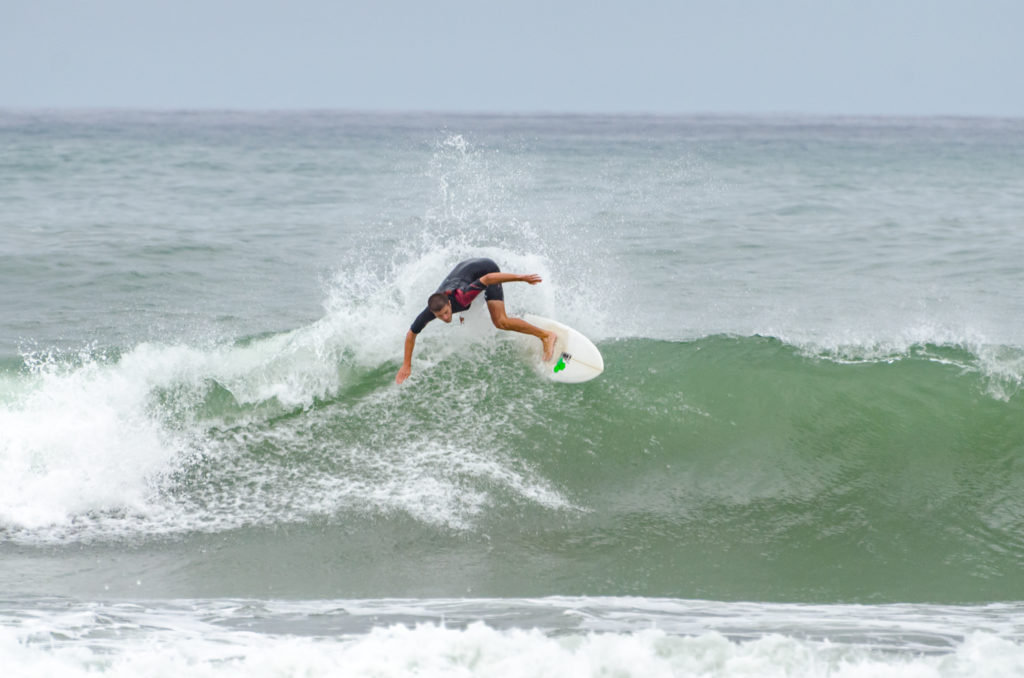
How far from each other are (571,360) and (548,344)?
29 cm

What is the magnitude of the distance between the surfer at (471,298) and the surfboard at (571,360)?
16 centimetres

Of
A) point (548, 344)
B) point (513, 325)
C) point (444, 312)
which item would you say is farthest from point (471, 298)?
point (548, 344)

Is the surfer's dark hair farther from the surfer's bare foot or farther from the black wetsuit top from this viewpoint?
the surfer's bare foot

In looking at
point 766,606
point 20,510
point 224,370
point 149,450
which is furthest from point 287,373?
point 766,606

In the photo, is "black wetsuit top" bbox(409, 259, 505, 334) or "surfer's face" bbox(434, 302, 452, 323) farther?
"black wetsuit top" bbox(409, 259, 505, 334)

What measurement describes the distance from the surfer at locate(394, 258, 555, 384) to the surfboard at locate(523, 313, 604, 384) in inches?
6.2

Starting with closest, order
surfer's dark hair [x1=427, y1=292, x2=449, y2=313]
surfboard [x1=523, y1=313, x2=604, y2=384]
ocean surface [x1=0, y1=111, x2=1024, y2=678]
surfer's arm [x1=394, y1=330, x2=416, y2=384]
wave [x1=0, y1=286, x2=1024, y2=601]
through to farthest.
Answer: ocean surface [x1=0, y1=111, x2=1024, y2=678] < wave [x1=0, y1=286, x2=1024, y2=601] < surfer's dark hair [x1=427, y1=292, x2=449, y2=313] < surfer's arm [x1=394, y1=330, x2=416, y2=384] < surfboard [x1=523, y1=313, x2=604, y2=384]

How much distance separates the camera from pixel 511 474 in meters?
7.60

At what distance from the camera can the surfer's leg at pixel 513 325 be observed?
327 inches

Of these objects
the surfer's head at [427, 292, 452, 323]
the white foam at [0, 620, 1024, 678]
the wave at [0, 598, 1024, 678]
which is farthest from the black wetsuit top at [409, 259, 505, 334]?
the white foam at [0, 620, 1024, 678]

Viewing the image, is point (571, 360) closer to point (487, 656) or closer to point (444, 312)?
point (444, 312)

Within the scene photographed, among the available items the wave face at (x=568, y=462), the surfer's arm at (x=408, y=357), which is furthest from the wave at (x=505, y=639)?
the surfer's arm at (x=408, y=357)

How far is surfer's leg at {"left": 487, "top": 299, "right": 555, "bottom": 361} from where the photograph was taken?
8.30 metres

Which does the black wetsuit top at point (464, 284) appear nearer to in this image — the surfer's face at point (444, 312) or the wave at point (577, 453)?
the surfer's face at point (444, 312)
